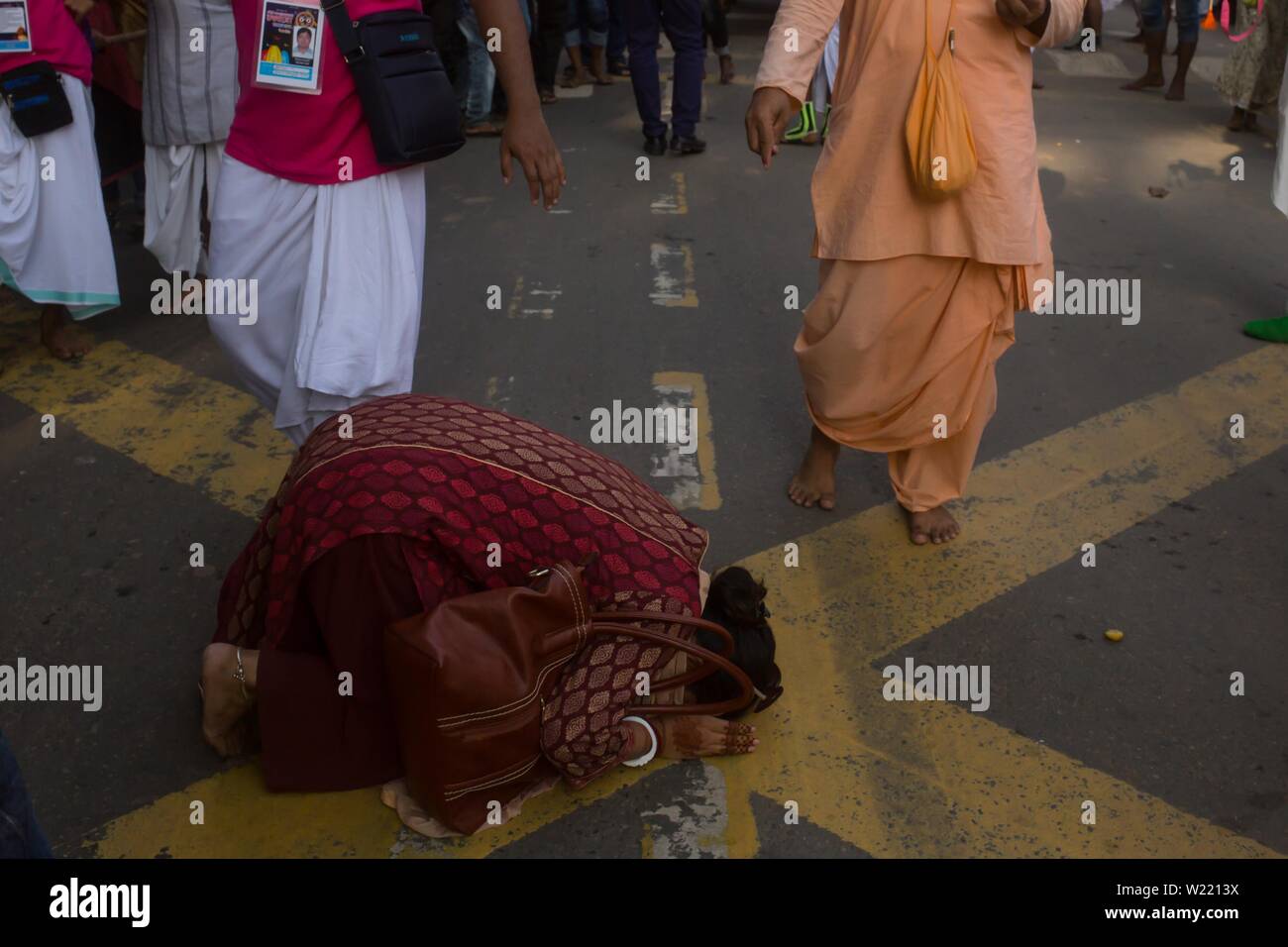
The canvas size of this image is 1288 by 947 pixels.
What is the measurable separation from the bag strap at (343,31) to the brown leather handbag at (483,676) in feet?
4.46

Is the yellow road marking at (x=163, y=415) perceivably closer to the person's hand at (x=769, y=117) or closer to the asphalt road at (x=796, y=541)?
the asphalt road at (x=796, y=541)

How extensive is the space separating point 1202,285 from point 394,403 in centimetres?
450

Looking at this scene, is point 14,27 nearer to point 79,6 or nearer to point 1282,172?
point 79,6

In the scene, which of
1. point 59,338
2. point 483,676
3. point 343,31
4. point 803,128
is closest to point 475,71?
point 803,128

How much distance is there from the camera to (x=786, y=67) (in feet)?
11.5

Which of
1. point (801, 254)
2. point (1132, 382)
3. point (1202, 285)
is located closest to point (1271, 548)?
point (1132, 382)

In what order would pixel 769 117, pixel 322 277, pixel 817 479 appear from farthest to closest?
pixel 817 479 → pixel 769 117 → pixel 322 277

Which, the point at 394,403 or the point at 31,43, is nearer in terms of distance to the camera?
the point at 394,403

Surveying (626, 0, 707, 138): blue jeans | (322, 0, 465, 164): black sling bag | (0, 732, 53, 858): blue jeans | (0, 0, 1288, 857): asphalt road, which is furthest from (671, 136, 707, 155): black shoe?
(0, 732, 53, 858): blue jeans

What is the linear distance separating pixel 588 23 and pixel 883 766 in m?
8.39

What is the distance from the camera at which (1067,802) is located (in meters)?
2.90

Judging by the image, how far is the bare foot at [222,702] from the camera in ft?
9.29

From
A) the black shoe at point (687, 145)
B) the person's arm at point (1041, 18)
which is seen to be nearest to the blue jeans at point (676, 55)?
the black shoe at point (687, 145)

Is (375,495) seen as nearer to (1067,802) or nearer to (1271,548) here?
(1067,802)
